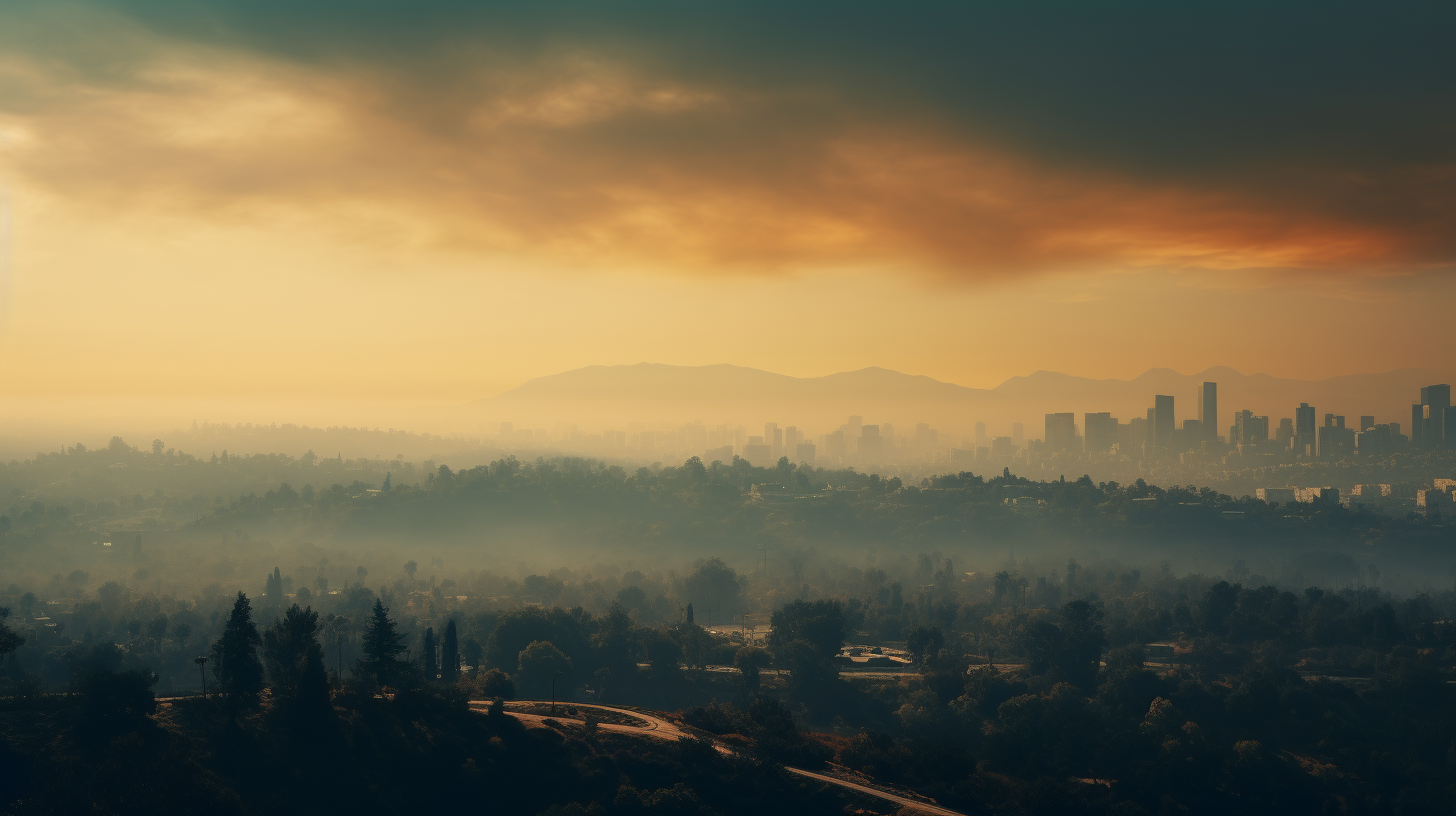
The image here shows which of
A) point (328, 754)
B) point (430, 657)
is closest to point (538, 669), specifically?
point (430, 657)

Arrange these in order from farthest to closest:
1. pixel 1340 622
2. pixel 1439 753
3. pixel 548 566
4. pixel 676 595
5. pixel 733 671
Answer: pixel 548 566 < pixel 676 595 < pixel 1340 622 < pixel 733 671 < pixel 1439 753

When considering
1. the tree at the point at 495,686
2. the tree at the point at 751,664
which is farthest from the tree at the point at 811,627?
the tree at the point at 495,686

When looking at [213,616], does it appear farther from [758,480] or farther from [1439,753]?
[758,480]

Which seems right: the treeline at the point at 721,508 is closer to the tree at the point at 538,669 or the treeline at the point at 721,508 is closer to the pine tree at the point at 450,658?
the tree at the point at 538,669

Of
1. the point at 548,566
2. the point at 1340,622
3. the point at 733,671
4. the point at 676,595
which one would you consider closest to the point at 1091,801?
the point at 733,671

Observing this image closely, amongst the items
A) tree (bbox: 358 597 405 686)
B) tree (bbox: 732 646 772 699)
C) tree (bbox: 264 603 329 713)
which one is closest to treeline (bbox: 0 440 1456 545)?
tree (bbox: 732 646 772 699)

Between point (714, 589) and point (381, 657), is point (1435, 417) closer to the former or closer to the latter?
point (714, 589)
